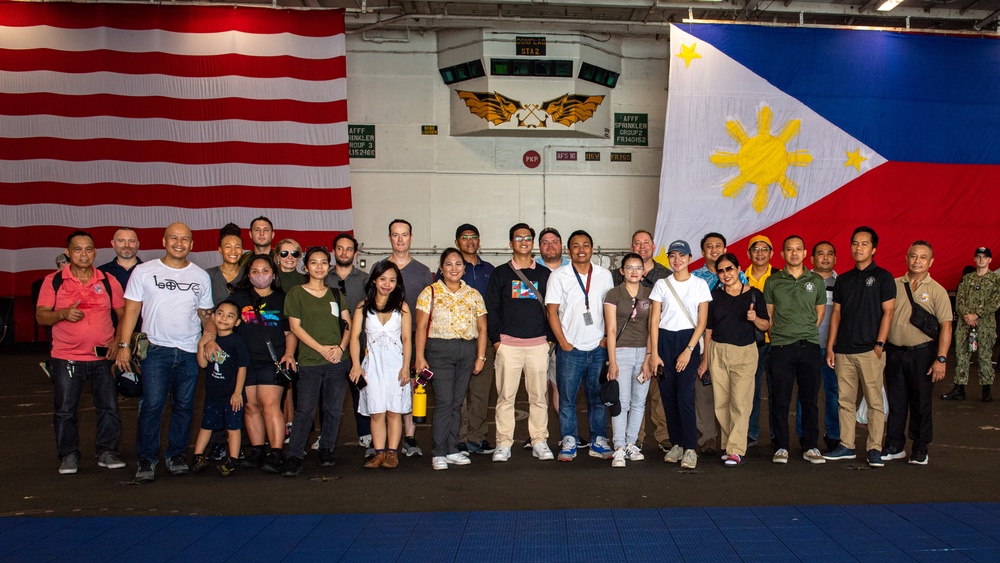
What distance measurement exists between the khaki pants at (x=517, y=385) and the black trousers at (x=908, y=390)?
2499mm

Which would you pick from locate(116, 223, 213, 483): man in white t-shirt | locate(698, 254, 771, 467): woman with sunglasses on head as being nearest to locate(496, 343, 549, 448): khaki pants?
locate(698, 254, 771, 467): woman with sunglasses on head

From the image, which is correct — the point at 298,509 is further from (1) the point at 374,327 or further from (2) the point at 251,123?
(2) the point at 251,123

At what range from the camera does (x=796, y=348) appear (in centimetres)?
554

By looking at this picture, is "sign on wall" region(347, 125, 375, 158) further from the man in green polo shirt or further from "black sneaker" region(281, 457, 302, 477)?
the man in green polo shirt

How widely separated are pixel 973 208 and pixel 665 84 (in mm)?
5426

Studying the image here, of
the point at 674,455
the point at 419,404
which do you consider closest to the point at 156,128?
the point at 419,404

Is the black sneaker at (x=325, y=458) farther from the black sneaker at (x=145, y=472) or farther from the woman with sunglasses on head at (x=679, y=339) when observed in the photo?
the woman with sunglasses on head at (x=679, y=339)

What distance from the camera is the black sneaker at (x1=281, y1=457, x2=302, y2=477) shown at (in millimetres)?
5102

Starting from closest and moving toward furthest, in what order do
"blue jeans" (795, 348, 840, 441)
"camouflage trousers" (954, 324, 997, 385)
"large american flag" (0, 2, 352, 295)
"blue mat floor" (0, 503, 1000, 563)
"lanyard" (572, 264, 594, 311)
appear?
"blue mat floor" (0, 503, 1000, 563), "lanyard" (572, 264, 594, 311), "blue jeans" (795, 348, 840, 441), "camouflage trousers" (954, 324, 997, 385), "large american flag" (0, 2, 352, 295)

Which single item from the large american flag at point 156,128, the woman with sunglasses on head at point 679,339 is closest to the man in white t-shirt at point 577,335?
the woman with sunglasses on head at point 679,339

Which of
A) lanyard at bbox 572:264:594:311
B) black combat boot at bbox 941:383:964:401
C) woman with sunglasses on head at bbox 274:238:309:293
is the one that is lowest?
black combat boot at bbox 941:383:964:401

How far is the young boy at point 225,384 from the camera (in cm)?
511

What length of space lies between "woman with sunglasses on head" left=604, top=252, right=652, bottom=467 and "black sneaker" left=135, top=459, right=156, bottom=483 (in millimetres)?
3140

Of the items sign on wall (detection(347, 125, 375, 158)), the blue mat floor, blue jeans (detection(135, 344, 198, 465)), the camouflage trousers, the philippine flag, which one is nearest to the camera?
the blue mat floor
